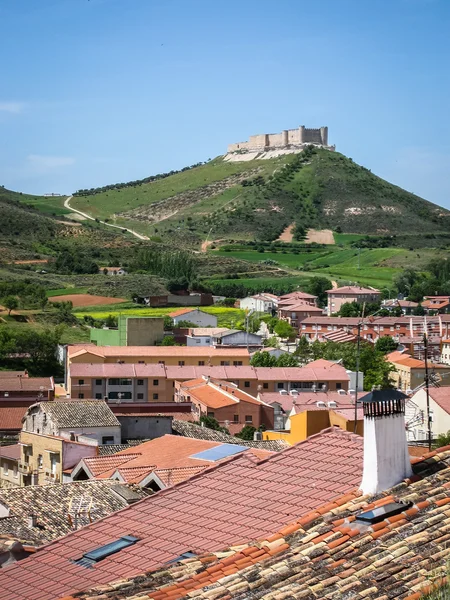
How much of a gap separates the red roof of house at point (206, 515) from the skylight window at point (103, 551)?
42 mm

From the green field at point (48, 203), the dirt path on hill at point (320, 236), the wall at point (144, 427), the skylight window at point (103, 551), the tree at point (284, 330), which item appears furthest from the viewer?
the green field at point (48, 203)

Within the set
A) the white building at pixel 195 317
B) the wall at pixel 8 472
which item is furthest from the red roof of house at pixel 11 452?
the white building at pixel 195 317

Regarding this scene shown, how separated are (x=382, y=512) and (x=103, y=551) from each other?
8.82 feet

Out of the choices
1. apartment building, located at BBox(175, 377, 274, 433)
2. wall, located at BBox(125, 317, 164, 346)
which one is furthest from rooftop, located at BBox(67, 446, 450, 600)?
wall, located at BBox(125, 317, 164, 346)

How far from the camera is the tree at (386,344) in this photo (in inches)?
2810

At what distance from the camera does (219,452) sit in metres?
16.3

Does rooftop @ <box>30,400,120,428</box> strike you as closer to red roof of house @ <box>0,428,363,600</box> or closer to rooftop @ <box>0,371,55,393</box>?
rooftop @ <box>0,371,55,393</box>

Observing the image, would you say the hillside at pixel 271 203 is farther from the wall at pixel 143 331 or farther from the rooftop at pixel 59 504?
the rooftop at pixel 59 504

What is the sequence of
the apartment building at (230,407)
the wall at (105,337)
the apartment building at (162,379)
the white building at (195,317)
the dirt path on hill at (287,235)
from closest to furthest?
the apartment building at (230,407) < the apartment building at (162,379) < the wall at (105,337) < the white building at (195,317) < the dirt path on hill at (287,235)

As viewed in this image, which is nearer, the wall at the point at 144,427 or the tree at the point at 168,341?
the wall at the point at 144,427

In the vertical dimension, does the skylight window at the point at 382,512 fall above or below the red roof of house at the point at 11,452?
above

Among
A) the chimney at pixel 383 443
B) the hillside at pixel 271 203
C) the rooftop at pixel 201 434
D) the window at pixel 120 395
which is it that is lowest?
the window at pixel 120 395

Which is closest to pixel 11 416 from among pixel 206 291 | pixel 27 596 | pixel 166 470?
pixel 166 470

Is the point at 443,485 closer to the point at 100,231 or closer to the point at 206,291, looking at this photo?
the point at 206,291
